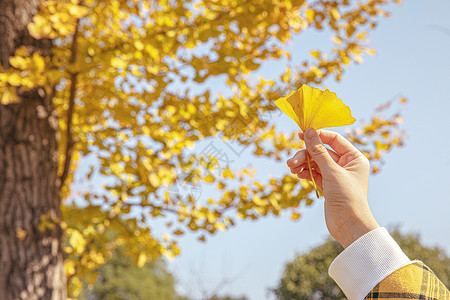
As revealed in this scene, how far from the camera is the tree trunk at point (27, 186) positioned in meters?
2.67

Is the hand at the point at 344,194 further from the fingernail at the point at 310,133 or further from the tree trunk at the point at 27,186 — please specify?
the tree trunk at the point at 27,186

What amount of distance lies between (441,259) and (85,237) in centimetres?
762

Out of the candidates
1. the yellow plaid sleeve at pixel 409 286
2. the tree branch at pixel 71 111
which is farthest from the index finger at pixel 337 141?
the tree branch at pixel 71 111

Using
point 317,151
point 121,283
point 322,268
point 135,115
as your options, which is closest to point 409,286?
point 317,151

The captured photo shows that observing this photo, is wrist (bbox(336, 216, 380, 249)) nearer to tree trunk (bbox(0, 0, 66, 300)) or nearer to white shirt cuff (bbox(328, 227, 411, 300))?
white shirt cuff (bbox(328, 227, 411, 300))

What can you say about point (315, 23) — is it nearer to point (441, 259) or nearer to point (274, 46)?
point (274, 46)

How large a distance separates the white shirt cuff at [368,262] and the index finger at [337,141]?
0.84 ft

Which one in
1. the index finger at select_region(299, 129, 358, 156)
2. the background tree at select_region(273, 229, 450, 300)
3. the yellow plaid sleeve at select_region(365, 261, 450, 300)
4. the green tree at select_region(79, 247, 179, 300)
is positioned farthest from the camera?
the green tree at select_region(79, 247, 179, 300)

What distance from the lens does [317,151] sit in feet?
2.99

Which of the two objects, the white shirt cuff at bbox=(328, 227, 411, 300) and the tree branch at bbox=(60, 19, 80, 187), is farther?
the tree branch at bbox=(60, 19, 80, 187)

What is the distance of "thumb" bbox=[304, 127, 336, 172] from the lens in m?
0.89

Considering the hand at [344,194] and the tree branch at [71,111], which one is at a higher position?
the hand at [344,194]

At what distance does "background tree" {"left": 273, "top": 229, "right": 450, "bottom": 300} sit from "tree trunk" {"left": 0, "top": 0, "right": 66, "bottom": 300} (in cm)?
587

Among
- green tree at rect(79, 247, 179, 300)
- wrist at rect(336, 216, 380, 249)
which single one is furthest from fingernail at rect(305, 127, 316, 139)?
green tree at rect(79, 247, 179, 300)
